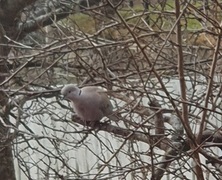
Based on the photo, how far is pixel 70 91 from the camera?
1.54 metres

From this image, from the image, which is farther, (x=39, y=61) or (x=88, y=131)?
(x=39, y=61)

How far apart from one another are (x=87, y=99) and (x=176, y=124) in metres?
0.28

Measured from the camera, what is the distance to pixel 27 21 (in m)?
2.65

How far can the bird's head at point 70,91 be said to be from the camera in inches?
60.2

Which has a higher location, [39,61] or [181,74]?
[39,61]

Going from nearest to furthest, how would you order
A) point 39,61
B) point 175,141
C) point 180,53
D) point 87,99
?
point 180,53, point 175,141, point 87,99, point 39,61

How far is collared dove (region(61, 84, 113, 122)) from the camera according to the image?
5.19 ft

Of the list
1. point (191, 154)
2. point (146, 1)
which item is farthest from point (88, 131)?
point (146, 1)

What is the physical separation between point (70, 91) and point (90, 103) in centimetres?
11

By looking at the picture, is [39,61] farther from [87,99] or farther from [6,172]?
[87,99]

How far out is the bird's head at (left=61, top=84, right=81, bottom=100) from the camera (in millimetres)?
1530

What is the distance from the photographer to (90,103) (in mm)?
1636

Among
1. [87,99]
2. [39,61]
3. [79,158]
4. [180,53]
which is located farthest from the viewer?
[79,158]

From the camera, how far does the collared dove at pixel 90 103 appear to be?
158cm
